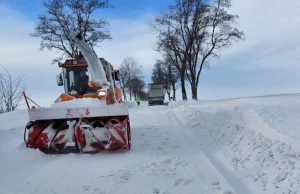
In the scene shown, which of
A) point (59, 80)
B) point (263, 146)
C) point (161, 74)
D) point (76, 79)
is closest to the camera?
point (263, 146)

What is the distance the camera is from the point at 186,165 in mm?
6566

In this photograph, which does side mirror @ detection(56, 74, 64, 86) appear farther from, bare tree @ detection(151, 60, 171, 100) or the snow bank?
bare tree @ detection(151, 60, 171, 100)

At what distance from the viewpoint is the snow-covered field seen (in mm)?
5055

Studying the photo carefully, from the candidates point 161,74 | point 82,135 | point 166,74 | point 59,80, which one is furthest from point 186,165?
point 161,74

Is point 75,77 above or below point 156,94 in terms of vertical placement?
above

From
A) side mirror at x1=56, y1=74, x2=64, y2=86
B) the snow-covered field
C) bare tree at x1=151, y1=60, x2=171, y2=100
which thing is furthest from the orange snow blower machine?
bare tree at x1=151, y1=60, x2=171, y2=100

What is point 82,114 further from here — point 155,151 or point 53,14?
point 53,14

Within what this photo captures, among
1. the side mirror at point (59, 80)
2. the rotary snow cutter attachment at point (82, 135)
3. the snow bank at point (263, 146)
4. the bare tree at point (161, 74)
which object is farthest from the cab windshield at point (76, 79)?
the bare tree at point (161, 74)

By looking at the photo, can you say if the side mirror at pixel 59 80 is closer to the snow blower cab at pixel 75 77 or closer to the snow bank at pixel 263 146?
the snow blower cab at pixel 75 77

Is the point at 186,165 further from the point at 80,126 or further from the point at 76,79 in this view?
the point at 76,79

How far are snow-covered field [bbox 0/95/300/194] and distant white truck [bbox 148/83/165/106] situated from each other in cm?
3111

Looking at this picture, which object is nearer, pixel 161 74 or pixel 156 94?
pixel 156 94

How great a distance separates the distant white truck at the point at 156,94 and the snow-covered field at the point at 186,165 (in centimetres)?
3111

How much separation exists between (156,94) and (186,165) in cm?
3551
